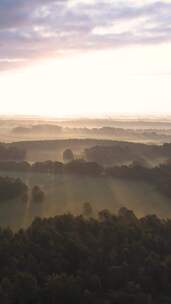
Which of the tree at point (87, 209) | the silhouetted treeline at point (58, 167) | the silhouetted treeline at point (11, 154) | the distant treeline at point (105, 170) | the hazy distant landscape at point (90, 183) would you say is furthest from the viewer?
the silhouetted treeline at point (11, 154)

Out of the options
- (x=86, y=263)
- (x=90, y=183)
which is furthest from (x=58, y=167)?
(x=86, y=263)

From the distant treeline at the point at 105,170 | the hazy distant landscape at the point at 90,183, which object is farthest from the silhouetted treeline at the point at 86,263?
the distant treeline at the point at 105,170

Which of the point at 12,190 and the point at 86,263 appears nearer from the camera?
the point at 86,263

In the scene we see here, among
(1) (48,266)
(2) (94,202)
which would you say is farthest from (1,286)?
(2) (94,202)

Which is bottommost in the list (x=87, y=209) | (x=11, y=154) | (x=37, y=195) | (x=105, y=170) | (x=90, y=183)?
(x=87, y=209)

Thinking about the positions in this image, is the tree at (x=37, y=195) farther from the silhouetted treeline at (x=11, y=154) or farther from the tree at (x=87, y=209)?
the silhouetted treeline at (x=11, y=154)

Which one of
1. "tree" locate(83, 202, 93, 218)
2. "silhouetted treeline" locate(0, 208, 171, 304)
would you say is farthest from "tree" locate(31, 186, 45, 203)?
"silhouetted treeline" locate(0, 208, 171, 304)

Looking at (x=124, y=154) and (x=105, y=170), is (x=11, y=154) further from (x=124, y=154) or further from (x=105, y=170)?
(x=105, y=170)
